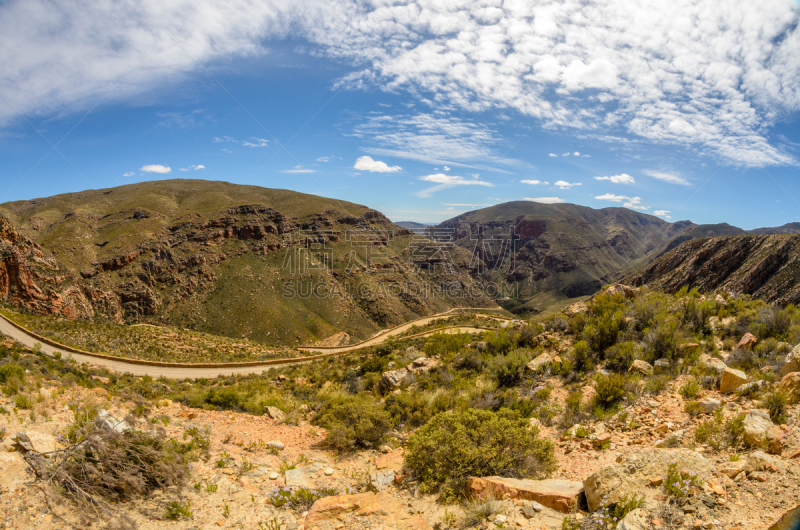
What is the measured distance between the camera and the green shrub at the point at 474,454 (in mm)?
5598

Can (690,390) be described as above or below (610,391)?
above

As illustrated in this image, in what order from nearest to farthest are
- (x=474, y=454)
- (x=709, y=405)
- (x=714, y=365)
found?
(x=474, y=454) < (x=709, y=405) < (x=714, y=365)

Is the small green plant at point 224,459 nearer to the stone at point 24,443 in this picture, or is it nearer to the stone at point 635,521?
the stone at point 24,443

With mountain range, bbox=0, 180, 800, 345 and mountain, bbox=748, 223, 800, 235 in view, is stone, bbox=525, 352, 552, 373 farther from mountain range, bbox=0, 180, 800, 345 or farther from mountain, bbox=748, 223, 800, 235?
mountain, bbox=748, 223, 800, 235

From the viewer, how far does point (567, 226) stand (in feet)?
634

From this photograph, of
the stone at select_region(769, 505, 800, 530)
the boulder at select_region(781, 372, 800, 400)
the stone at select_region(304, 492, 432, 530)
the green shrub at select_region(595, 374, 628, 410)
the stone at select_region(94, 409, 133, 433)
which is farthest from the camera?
the green shrub at select_region(595, 374, 628, 410)

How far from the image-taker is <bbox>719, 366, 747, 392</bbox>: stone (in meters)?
6.48

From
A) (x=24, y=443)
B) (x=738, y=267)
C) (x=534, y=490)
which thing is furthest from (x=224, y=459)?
(x=738, y=267)

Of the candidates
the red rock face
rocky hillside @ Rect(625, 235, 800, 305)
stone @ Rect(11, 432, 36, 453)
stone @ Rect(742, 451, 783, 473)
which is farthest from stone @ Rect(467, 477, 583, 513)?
the red rock face

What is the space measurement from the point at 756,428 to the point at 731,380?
7.95ft

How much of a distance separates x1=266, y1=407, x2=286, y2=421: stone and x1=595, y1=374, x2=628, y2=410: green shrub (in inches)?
336

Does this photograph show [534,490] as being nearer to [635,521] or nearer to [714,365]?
[635,521]

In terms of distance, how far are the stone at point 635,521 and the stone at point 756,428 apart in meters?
2.38

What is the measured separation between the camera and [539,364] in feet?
34.7
